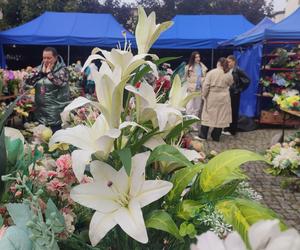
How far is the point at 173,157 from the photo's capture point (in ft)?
2.57

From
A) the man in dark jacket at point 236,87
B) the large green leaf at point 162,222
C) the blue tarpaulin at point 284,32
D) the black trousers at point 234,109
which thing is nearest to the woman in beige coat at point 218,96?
the man in dark jacket at point 236,87

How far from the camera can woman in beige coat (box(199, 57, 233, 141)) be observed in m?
6.58

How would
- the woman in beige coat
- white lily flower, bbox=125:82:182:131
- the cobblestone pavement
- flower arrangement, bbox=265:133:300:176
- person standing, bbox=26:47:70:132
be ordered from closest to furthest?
white lily flower, bbox=125:82:182:131, the cobblestone pavement, person standing, bbox=26:47:70:132, flower arrangement, bbox=265:133:300:176, the woman in beige coat

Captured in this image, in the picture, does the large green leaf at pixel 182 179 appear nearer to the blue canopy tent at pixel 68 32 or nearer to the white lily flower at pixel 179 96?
the white lily flower at pixel 179 96

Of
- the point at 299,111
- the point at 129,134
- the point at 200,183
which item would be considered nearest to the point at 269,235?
the point at 200,183

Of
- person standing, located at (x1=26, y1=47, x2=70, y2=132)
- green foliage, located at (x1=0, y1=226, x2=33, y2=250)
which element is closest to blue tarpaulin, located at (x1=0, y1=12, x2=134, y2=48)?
person standing, located at (x1=26, y1=47, x2=70, y2=132)

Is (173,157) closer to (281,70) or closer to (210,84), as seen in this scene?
(210,84)

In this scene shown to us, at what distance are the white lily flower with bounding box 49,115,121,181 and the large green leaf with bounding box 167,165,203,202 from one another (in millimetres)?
142

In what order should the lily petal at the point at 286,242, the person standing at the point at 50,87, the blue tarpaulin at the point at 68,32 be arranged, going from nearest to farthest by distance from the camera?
1. the lily petal at the point at 286,242
2. the person standing at the point at 50,87
3. the blue tarpaulin at the point at 68,32

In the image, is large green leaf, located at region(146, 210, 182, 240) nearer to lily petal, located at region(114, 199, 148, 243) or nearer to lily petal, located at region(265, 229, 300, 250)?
lily petal, located at region(114, 199, 148, 243)

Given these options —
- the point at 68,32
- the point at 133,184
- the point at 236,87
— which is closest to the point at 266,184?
the point at 236,87

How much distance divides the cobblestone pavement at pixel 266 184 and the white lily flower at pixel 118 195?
2.33 meters

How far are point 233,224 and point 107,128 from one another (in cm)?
32

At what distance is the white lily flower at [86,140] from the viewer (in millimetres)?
737
